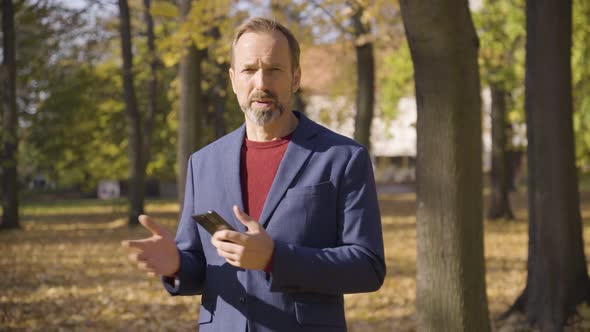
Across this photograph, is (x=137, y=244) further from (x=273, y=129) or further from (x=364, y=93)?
(x=364, y=93)

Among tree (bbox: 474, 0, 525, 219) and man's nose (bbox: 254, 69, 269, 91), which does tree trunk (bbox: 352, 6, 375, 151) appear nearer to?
tree (bbox: 474, 0, 525, 219)

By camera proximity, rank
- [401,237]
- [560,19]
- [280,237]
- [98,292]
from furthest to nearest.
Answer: [401,237] < [98,292] < [560,19] < [280,237]

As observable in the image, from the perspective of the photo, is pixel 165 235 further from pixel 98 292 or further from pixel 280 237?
pixel 98 292

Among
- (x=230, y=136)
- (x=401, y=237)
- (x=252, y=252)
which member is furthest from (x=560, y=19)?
(x=401, y=237)

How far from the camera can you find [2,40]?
67.5ft

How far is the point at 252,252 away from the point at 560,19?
657 centimetres

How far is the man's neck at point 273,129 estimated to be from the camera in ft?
9.58

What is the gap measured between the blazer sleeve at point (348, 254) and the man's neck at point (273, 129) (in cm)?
29

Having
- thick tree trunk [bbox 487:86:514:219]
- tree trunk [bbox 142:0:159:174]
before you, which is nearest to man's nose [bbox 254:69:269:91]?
tree trunk [bbox 142:0:159:174]

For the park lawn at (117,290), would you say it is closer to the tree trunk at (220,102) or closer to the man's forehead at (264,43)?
the man's forehead at (264,43)

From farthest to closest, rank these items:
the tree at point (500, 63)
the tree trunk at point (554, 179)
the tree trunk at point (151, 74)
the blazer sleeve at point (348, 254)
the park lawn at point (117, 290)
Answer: the tree trunk at point (151, 74)
the tree at point (500, 63)
the park lawn at point (117, 290)
the tree trunk at point (554, 179)
the blazer sleeve at point (348, 254)

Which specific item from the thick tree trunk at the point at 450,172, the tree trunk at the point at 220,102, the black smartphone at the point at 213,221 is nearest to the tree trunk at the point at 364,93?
the tree trunk at the point at 220,102

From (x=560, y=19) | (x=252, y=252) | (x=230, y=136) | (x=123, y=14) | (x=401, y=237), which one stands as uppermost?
(x=123, y=14)

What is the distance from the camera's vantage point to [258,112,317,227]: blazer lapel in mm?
2760
